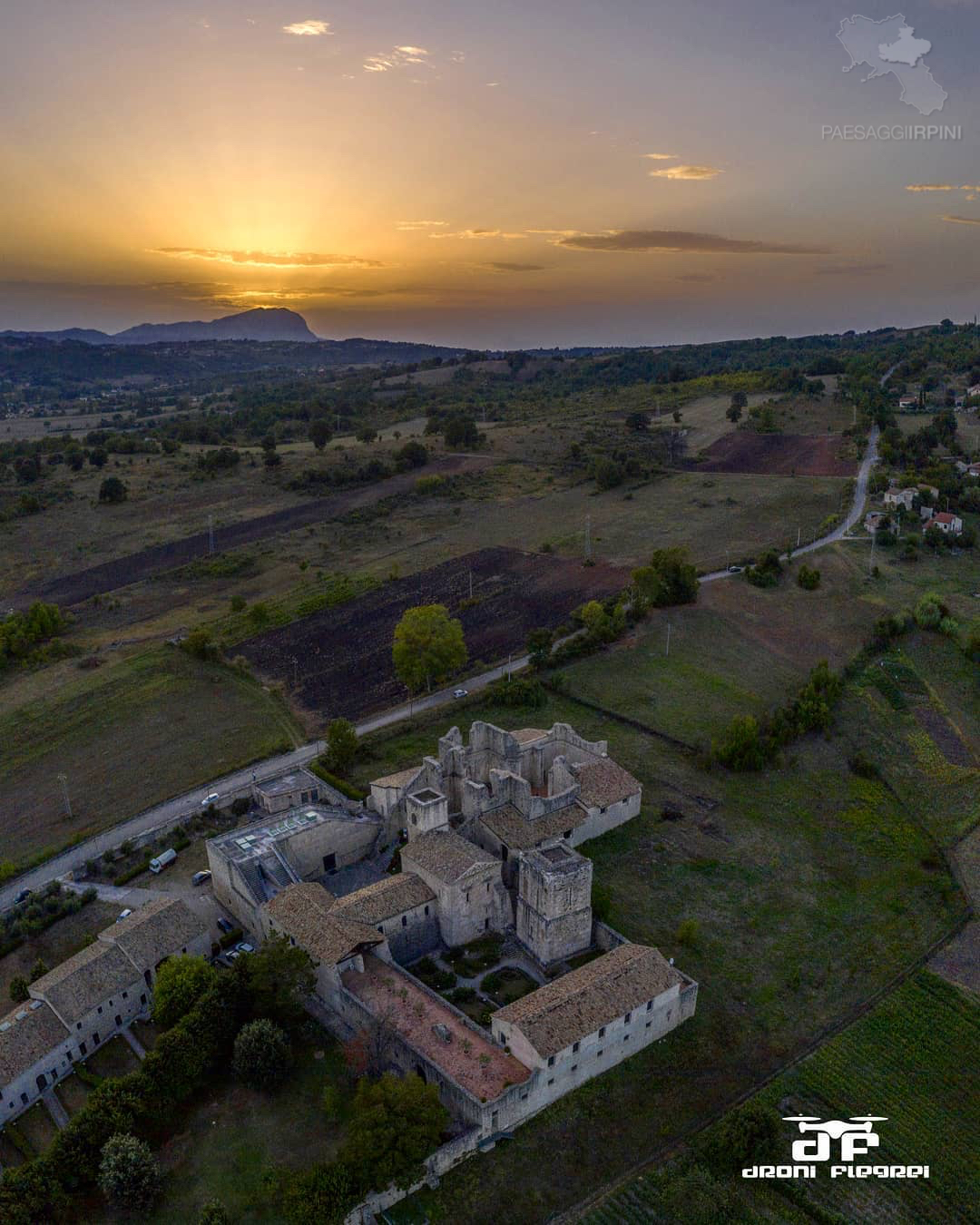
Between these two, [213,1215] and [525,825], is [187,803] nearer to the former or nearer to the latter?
[525,825]

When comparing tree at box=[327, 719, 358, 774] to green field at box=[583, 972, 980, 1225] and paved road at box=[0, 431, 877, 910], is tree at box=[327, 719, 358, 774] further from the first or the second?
green field at box=[583, 972, 980, 1225]

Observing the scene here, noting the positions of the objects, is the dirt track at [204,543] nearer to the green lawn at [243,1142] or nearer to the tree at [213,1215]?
the green lawn at [243,1142]

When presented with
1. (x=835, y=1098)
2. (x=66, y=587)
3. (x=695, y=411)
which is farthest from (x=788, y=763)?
(x=695, y=411)

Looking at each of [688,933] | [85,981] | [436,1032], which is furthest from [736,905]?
[85,981]

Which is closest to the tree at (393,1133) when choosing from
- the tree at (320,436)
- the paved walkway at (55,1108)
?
the paved walkway at (55,1108)

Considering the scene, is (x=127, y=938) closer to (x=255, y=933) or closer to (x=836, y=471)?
(x=255, y=933)

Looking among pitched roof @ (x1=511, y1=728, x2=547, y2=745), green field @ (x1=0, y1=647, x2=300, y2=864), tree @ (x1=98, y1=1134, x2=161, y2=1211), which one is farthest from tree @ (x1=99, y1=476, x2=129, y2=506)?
tree @ (x1=98, y1=1134, x2=161, y2=1211)
